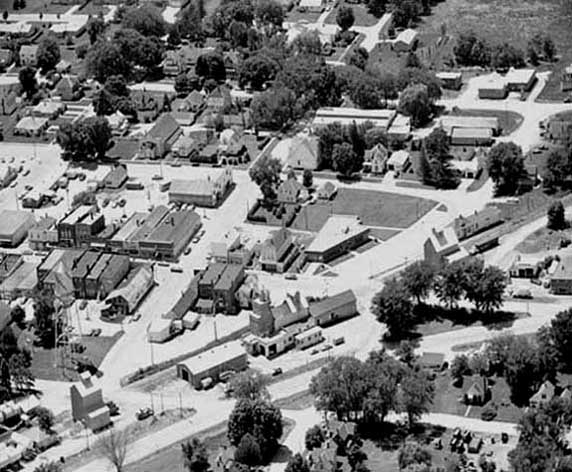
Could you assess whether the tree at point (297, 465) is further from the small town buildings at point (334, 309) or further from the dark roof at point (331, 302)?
the dark roof at point (331, 302)

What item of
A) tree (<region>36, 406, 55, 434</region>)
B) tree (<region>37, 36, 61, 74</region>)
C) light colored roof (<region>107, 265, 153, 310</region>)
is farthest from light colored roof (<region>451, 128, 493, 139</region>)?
tree (<region>36, 406, 55, 434</region>)

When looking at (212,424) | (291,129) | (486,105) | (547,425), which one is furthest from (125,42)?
(547,425)

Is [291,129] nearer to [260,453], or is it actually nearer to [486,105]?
[486,105]

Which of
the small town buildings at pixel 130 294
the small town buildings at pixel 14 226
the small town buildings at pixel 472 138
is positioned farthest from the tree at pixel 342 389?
the small town buildings at pixel 472 138

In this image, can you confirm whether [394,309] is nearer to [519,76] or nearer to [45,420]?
[45,420]

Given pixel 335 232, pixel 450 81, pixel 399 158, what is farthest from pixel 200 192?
pixel 450 81
